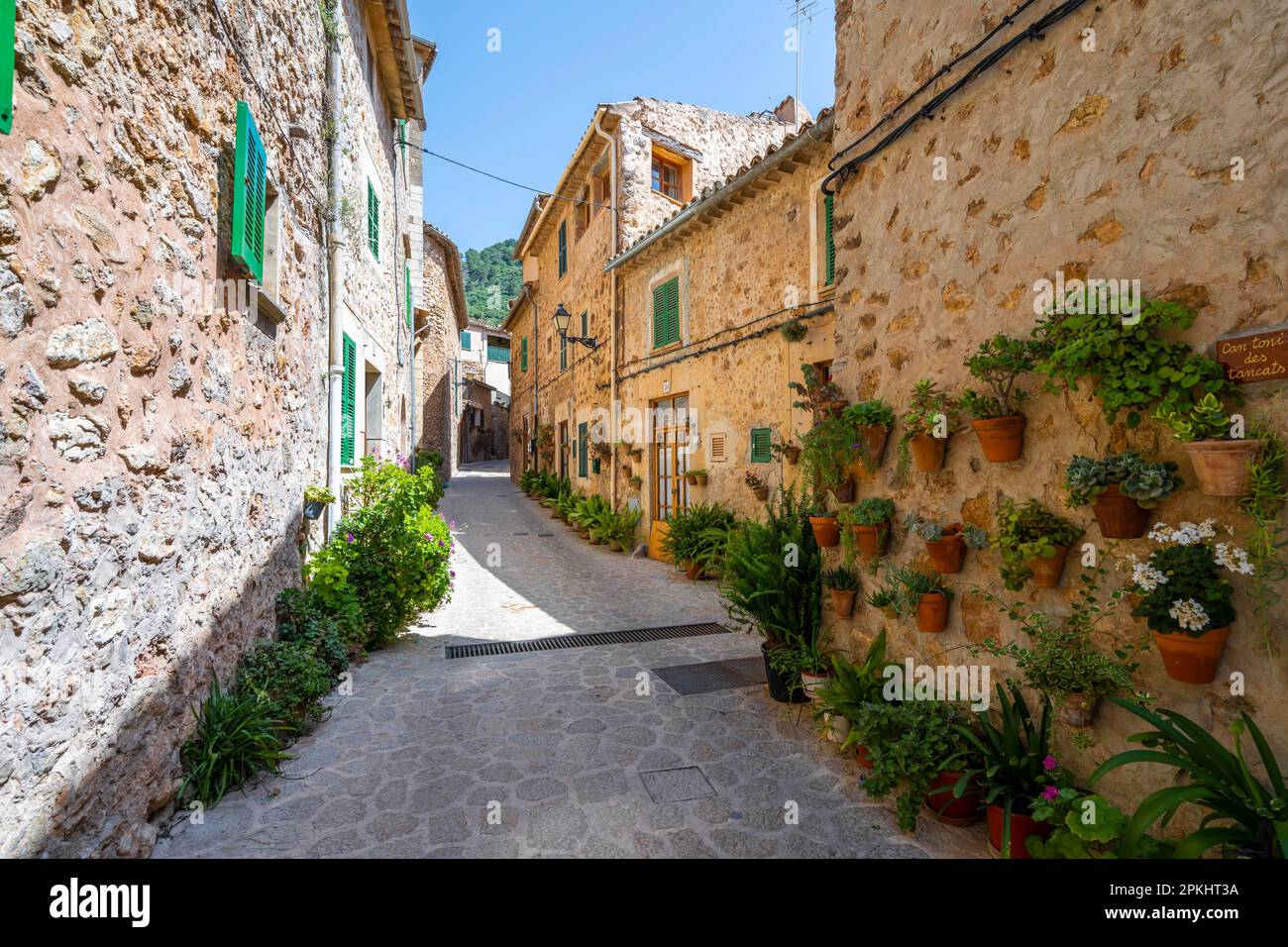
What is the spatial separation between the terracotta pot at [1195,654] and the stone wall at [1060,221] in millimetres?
63

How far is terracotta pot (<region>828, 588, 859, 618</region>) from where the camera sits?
3.95 m

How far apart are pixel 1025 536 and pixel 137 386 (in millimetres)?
3734

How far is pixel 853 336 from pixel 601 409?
8804 millimetres

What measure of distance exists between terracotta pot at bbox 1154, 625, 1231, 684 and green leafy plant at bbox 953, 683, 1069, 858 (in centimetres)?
62

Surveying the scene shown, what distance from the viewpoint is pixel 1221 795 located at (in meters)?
1.93

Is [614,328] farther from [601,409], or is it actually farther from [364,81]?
[364,81]

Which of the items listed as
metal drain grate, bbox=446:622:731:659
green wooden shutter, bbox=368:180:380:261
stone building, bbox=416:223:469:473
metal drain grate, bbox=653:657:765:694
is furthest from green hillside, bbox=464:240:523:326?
metal drain grate, bbox=653:657:765:694

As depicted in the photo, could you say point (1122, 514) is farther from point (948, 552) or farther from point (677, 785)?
point (677, 785)

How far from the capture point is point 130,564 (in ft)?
8.37

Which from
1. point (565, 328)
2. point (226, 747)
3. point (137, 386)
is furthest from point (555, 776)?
point (565, 328)

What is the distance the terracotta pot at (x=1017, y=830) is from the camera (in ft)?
8.24

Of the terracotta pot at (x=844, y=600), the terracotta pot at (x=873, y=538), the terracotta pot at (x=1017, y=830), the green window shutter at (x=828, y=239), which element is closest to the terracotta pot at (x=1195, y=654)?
the terracotta pot at (x=1017, y=830)

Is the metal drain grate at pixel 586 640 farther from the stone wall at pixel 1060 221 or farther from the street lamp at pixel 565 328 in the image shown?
the street lamp at pixel 565 328
